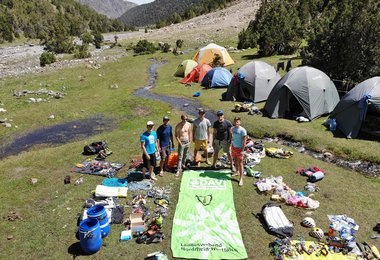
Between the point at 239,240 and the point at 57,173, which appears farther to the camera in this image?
the point at 57,173

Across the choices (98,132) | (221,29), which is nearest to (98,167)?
(98,132)

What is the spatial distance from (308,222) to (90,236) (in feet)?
21.3

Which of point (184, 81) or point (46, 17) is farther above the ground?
point (46, 17)

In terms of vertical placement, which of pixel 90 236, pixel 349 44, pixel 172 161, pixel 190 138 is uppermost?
pixel 349 44

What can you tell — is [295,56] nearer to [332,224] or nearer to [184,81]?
[184,81]

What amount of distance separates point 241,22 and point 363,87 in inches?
2394

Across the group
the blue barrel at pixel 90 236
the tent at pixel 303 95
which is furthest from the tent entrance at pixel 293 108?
the blue barrel at pixel 90 236

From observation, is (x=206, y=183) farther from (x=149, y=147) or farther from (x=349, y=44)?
(x=349, y=44)

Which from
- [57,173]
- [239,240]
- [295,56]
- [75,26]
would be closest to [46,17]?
[75,26]

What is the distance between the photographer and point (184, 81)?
29438 mm

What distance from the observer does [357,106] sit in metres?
15.5

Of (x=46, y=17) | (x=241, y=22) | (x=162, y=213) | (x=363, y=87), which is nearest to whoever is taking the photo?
(x=162, y=213)

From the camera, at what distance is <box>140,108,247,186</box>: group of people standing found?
460 inches

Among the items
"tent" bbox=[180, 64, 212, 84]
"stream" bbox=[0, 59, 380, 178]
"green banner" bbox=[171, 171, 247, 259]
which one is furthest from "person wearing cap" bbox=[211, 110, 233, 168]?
"tent" bbox=[180, 64, 212, 84]
